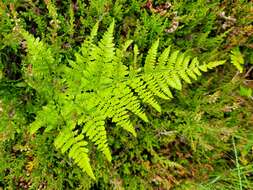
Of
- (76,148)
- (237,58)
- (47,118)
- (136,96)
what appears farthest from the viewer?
(237,58)

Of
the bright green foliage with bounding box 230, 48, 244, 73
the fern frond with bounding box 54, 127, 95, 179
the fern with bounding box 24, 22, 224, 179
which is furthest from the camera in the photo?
the bright green foliage with bounding box 230, 48, 244, 73

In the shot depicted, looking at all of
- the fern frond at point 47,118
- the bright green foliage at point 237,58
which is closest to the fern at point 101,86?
the fern frond at point 47,118

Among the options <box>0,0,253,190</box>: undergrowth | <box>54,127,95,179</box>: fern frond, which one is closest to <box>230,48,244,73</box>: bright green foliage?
<box>0,0,253,190</box>: undergrowth

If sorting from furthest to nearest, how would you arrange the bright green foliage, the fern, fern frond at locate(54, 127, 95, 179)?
the bright green foliage, the fern, fern frond at locate(54, 127, 95, 179)

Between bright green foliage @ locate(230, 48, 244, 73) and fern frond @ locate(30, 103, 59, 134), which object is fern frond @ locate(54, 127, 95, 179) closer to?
fern frond @ locate(30, 103, 59, 134)

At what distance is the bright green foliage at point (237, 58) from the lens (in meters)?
2.49

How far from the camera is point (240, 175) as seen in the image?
8.54ft

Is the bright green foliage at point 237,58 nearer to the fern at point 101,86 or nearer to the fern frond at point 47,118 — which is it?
the fern at point 101,86

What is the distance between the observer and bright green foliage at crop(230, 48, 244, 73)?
249 centimetres

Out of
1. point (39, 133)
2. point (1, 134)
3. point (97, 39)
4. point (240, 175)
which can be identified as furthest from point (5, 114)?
point (240, 175)

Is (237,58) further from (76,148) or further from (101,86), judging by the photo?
(76,148)

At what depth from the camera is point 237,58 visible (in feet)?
8.27

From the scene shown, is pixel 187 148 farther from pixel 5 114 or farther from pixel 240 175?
pixel 5 114

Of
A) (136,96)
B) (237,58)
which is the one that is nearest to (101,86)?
(136,96)
